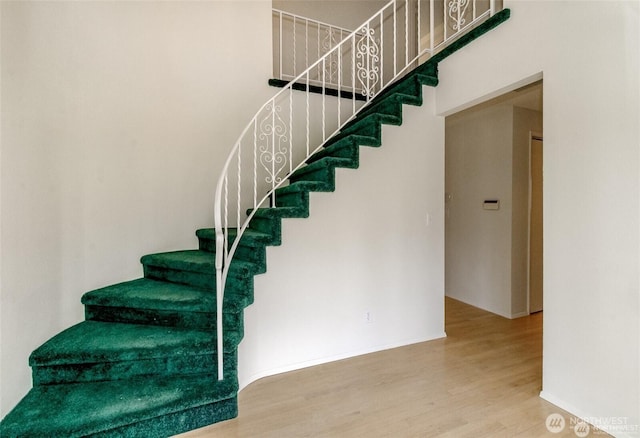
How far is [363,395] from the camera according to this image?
2291 mm

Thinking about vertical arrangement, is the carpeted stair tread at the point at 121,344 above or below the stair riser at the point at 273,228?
below

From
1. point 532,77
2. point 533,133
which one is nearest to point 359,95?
point 532,77

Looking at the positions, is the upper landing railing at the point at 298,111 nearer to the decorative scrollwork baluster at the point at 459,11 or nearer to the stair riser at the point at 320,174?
the decorative scrollwork baluster at the point at 459,11

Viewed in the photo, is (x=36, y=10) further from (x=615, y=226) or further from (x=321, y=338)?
(x=615, y=226)

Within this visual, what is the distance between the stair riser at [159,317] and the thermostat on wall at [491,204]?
3505 millimetres

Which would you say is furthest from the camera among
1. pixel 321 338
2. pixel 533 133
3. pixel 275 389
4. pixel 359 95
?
pixel 533 133

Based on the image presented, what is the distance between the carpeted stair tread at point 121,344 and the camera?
1.91m

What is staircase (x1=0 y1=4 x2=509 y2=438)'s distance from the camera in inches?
67.3

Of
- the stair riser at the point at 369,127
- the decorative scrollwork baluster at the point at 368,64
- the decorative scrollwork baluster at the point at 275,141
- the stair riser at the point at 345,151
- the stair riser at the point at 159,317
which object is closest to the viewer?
the stair riser at the point at 159,317

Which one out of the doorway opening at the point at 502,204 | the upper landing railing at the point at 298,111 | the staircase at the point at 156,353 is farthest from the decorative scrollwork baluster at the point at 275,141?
the doorway opening at the point at 502,204

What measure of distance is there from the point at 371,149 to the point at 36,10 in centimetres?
274

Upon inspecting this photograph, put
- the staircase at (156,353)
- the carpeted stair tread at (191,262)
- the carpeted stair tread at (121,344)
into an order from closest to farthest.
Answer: the staircase at (156,353)
the carpeted stair tread at (121,344)
the carpeted stair tread at (191,262)

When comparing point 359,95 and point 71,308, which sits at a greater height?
point 359,95

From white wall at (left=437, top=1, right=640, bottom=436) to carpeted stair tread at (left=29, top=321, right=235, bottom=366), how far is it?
7.26 ft
